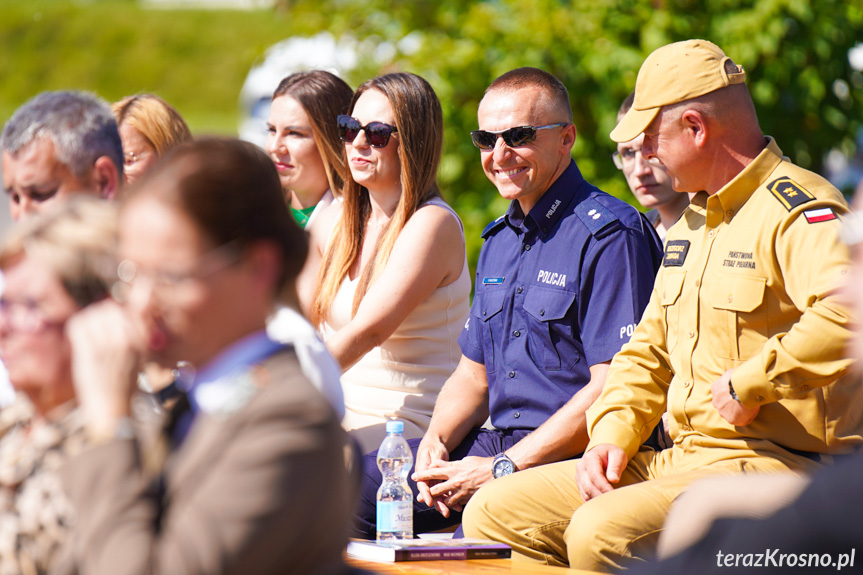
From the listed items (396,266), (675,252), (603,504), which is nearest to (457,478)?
(603,504)

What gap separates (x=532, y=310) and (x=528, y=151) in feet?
1.99

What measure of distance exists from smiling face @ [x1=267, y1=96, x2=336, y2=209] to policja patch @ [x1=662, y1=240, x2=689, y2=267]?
1.85 meters

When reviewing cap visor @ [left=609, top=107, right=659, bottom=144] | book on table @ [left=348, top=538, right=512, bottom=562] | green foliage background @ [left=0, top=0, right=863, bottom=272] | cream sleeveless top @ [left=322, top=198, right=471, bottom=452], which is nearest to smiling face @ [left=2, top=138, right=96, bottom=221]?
book on table @ [left=348, top=538, right=512, bottom=562]

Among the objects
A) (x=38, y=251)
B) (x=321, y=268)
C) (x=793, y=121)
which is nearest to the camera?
(x=38, y=251)

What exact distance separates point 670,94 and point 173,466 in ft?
7.06

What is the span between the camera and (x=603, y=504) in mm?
2873

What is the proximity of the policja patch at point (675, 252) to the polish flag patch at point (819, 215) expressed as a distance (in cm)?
46

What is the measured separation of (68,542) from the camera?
1.69 meters

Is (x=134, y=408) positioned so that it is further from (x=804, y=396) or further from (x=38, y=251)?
(x=804, y=396)

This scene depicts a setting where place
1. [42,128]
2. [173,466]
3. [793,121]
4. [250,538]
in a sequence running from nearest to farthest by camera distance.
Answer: [250,538] < [173,466] < [42,128] < [793,121]

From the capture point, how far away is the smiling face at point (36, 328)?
1.83m

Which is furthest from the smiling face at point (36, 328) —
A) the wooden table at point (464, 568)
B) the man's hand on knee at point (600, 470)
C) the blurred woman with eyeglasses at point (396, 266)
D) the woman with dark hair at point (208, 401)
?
the blurred woman with eyeglasses at point (396, 266)

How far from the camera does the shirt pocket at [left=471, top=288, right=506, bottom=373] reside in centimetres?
366

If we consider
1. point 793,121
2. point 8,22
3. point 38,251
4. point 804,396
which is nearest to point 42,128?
point 38,251
